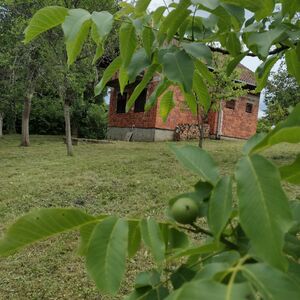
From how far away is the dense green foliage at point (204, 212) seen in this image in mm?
578

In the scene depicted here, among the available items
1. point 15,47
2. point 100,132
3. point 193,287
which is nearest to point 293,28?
point 193,287

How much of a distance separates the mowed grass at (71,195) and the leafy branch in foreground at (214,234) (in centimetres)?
18

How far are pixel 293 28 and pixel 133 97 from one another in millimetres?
464

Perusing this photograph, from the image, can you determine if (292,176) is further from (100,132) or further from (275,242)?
(100,132)

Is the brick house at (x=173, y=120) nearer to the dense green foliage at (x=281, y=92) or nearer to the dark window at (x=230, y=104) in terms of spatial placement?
the dark window at (x=230, y=104)

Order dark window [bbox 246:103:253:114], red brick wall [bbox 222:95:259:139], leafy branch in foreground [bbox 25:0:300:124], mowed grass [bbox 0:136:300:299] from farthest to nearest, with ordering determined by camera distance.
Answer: dark window [bbox 246:103:253:114] → red brick wall [bbox 222:95:259:139] → mowed grass [bbox 0:136:300:299] → leafy branch in foreground [bbox 25:0:300:124]

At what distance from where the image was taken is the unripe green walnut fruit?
767 mm

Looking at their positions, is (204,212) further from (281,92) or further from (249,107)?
(249,107)

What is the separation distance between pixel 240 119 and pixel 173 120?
377cm

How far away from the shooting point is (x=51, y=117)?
29.7 metres

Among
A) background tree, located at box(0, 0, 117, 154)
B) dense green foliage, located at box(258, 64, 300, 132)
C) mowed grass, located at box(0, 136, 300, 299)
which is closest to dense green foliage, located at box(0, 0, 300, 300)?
mowed grass, located at box(0, 136, 300, 299)

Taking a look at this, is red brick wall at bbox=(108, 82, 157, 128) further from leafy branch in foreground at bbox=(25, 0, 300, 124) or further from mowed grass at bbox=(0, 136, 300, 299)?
leafy branch in foreground at bbox=(25, 0, 300, 124)

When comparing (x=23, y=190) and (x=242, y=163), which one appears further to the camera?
(x=23, y=190)

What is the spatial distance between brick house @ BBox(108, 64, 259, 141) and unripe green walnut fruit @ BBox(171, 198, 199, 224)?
60.4 ft
